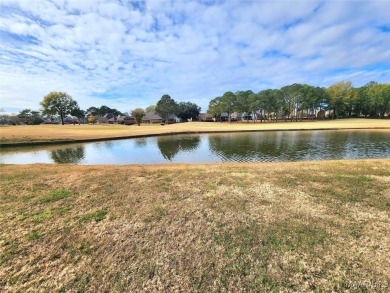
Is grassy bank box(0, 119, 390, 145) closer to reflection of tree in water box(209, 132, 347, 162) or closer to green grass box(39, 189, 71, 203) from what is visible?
reflection of tree in water box(209, 132, 347, 162)

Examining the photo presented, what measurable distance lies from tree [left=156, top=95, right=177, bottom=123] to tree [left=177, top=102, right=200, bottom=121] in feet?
21.0

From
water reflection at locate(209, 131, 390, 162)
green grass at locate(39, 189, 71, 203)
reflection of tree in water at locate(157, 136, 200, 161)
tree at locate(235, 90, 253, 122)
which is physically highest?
tree at locate(235, 90, 253, 122)

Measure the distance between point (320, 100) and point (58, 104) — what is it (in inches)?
3833

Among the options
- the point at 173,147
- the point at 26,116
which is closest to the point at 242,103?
the point at 173,147

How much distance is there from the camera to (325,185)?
6.87 m

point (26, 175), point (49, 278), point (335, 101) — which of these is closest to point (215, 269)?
point (49, 278)

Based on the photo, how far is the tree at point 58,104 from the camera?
73.8 m

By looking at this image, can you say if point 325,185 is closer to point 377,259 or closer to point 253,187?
point 253,187

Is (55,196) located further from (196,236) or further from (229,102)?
(229,102)

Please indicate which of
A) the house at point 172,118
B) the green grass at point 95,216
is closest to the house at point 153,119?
the house at point 172,118

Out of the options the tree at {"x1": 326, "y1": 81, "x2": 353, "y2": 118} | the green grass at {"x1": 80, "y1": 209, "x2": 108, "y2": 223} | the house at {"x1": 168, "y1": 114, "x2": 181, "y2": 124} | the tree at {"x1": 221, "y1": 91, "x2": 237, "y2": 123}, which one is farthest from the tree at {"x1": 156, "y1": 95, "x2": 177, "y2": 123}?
the green grass at {"x1": 80, "y1": 209, "x2": 108, "y2": 223}

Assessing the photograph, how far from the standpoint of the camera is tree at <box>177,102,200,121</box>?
9612cm

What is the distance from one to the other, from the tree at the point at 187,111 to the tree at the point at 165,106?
6.39 metres

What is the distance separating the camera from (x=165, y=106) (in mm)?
86125
